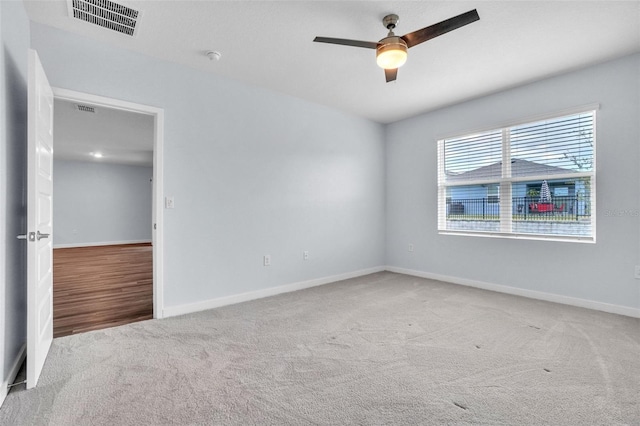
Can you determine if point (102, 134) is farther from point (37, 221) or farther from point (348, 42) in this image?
point (348, 42)

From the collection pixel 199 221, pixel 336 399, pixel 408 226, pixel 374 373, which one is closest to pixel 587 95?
pixel 408 226

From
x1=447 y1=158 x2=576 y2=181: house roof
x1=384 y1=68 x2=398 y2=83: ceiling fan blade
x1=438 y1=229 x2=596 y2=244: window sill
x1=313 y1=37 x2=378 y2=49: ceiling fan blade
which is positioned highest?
x1=313 y1=37 x2=378 y2=49: ceiling fan blade

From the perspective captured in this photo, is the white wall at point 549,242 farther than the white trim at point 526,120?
No

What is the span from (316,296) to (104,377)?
2.25 m

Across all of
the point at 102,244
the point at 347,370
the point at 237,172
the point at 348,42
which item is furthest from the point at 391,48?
the point at 102,244

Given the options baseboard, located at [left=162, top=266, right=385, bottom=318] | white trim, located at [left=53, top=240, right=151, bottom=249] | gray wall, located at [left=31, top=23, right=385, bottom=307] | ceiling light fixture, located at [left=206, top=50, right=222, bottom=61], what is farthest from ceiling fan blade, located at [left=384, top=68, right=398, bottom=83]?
white trim, located at [left=53, top=240, right=151, bottom=249]

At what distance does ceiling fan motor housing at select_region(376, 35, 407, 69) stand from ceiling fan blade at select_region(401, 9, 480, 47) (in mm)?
69

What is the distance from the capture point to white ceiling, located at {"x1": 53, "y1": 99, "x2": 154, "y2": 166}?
4762 millimetres

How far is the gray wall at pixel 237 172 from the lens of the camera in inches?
112

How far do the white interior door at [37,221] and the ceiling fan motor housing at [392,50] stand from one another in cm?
222

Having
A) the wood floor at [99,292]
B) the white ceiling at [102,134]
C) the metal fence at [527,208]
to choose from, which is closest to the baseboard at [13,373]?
the wood floor at [99,292]

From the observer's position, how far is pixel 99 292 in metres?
4.01

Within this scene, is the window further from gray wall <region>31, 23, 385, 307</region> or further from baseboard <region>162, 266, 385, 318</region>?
baseboard <region>162, 266, 385, 318</region>

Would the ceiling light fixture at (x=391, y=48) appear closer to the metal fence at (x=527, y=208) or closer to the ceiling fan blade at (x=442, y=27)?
the ceiling fan blade at (x=442, y=27)
